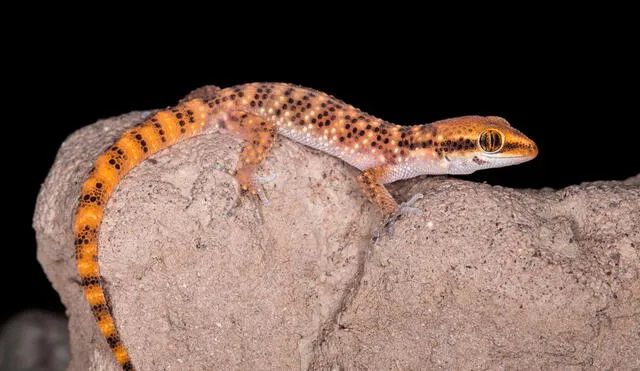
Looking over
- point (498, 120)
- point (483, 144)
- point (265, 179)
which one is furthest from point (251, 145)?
point (498, 120)

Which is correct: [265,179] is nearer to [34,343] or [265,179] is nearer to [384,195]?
[384,195]

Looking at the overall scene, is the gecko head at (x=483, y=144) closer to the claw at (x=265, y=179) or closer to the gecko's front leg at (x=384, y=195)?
the gecko's front leg at (x=384, y=195)

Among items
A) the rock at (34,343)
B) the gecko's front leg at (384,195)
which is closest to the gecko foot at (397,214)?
the gecko's front leg at (384,195)

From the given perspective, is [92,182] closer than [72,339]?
Yes

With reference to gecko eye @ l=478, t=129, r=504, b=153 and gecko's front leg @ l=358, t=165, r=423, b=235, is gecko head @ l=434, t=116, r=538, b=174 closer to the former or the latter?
gecko eye @ l=478, t=129, r=504, b=153

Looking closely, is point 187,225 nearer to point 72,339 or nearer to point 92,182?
point 92,182

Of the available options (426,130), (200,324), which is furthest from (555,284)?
(200,324)
